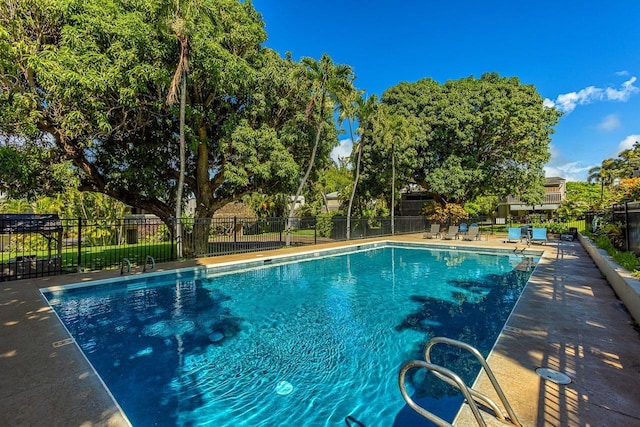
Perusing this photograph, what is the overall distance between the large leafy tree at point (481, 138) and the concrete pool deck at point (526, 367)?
17.6 m

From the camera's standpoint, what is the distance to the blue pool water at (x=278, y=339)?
3473mm

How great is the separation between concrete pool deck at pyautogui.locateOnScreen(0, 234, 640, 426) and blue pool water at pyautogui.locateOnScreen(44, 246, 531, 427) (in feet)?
1.55

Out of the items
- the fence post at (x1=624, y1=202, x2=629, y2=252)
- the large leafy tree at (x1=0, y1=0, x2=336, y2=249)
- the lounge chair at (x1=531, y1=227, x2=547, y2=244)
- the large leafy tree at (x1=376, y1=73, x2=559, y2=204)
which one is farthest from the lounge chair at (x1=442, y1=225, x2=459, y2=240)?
the fence post at (x1=624, y1=202, x2=629, y2=252)

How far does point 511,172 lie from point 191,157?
852 inches

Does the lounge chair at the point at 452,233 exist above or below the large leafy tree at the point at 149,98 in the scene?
below

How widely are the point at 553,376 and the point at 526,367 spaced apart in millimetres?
258

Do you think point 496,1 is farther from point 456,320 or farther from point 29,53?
point 29,53

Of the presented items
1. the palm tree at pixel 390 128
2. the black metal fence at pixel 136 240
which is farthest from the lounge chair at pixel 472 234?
the palm tree at pixel 390 128

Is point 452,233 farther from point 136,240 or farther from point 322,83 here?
point 136,240

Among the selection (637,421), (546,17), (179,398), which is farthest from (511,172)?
(179,398)

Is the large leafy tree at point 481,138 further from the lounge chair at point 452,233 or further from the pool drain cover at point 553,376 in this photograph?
the pool drain cover at point 553,376

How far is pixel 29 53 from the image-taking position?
912cm

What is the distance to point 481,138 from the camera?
22.9 meters

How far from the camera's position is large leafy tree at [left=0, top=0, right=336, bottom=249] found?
30.6 feet
